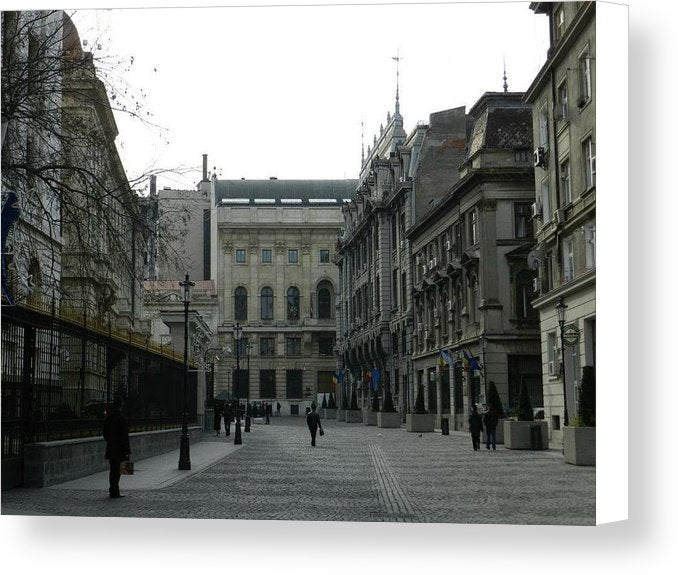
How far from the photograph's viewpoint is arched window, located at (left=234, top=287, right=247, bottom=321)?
1943 cm

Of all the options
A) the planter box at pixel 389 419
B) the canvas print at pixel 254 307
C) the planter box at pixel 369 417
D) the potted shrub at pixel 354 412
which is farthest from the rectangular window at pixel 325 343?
the potted shrub at pixel 354 412

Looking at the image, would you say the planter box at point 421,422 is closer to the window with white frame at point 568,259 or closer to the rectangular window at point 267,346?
the rectangular window at point 267,346

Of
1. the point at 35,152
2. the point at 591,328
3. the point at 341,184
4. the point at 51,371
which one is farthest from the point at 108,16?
the point at 591,328

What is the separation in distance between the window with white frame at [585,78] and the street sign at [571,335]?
11.2 feet

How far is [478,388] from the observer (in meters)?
21.5

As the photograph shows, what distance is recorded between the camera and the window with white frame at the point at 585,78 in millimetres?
16031

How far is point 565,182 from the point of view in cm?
1753

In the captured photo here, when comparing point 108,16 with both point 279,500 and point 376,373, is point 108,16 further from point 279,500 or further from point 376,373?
point 376,373

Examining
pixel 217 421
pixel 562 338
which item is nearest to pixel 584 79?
pixel 562 338

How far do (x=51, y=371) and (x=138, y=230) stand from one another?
120 inches

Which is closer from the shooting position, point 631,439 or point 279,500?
point 631,439

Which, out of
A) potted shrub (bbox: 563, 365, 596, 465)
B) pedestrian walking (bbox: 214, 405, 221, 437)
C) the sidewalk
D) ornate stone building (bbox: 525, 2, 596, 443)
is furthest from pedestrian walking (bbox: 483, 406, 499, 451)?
pedestrian walking (bbox: 214, 405, 221, 437)

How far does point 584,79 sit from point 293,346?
24.1 ft

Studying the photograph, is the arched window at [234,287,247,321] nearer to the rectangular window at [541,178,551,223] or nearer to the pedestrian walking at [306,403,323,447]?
the rectangular window at [541,178,551,223]
